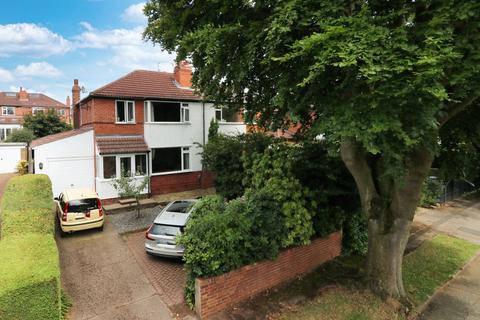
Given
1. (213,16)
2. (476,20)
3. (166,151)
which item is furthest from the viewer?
(166,151)

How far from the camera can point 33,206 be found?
30.1 ft

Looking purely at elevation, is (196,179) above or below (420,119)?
below

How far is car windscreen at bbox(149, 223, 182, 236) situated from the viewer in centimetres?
898

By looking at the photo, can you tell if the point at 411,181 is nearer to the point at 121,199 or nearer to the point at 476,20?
the point at 476,20

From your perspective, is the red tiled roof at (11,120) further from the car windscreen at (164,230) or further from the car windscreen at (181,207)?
the car windscreen at (164,230)

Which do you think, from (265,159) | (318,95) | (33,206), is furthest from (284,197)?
(33,206)

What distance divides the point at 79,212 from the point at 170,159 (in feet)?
23.0

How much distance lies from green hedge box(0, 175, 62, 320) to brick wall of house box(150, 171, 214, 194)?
771cm

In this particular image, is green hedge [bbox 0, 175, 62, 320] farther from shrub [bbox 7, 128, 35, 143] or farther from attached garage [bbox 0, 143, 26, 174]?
shrub [bbox 7, 128, 35, 143]

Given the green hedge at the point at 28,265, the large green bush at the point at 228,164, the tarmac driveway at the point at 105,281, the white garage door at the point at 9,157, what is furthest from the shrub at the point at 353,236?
the white garage door at the point at 9,157

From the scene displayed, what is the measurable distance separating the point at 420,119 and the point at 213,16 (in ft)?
14.8

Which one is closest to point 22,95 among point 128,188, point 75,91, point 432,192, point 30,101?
point 30,101

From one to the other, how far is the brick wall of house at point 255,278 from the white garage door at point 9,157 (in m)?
26.7

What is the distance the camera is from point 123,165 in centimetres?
1556
